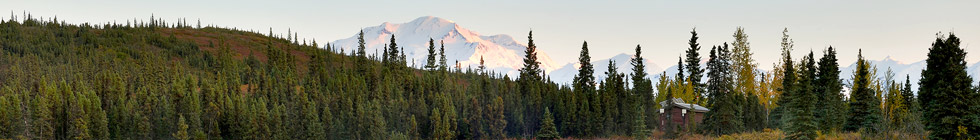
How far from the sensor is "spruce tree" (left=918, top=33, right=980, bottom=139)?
113 ft

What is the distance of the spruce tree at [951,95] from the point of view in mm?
34562

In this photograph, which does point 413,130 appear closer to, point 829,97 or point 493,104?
point 493,104

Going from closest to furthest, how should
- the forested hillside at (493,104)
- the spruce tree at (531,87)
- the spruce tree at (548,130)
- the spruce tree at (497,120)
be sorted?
the forested hillside at (493,104), the spruce tree at (548,130), the spruce tree at (497,120), the spruce tree at (531,87)

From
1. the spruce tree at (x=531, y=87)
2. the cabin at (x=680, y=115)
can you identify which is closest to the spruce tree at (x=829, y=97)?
the cabin at (x=680, y=115)

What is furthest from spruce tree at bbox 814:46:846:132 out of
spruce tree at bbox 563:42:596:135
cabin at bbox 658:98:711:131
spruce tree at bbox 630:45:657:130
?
spruce tree at bbox 563:42:596:135

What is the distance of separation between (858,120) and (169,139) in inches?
2170

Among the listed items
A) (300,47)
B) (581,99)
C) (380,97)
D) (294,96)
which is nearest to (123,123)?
(294,96)

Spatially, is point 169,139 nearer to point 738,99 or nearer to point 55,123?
point 55,123

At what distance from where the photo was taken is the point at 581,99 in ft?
251

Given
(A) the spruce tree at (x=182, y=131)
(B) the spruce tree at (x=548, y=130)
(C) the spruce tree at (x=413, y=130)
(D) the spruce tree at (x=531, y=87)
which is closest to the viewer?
(A) the spruce tree at (x=182, y=131)

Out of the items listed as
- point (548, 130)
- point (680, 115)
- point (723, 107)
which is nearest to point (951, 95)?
point (723, 107)

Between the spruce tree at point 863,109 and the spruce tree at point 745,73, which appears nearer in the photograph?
the spruce tree at point 863,109

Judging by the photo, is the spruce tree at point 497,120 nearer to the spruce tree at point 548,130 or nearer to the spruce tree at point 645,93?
the spruce tree at point 548,130

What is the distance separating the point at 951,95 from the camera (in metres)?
35.0
